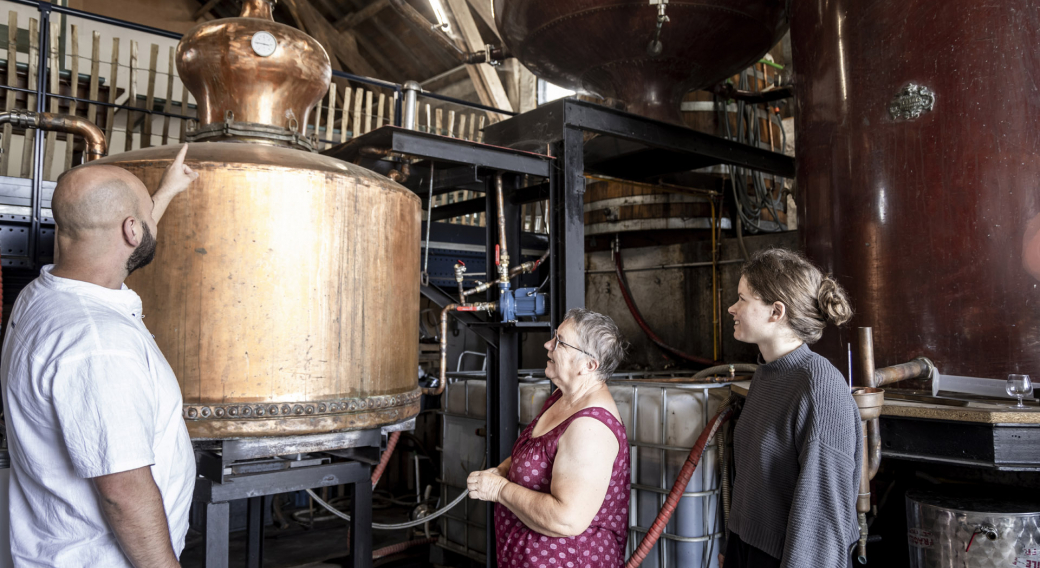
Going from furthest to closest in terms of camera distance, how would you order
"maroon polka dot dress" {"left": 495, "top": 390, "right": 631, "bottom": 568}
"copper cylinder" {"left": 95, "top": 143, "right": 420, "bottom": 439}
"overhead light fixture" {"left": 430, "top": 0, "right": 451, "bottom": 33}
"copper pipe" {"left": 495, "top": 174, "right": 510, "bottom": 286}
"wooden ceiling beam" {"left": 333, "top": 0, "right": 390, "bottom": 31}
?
"wooden ceiling beam" {"left": 333, "top": 0, "right": 390, "bottom": 31}
"overhead light fixture" {"left": 430, "top": 0, "right": 451, "bottom": 33}
"copper pipe" {"left": 495, "top": 174, "right": 510, "bottom": 286}
"copper cylinder" {"left": 95, "top": 143, "right": 420, "bottom": 439}
"maroon polka dot dress" {"left": 495, "top": 390, "right": 631, "bottom": 568}

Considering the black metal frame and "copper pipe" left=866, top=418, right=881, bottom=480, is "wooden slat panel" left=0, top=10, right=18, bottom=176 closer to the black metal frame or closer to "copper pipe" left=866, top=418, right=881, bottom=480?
the black metal frame

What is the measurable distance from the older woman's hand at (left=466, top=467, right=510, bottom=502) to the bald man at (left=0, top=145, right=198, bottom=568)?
0.85 metres

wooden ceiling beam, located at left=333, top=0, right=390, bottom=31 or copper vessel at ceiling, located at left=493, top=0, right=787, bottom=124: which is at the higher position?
wooden ceiling beam, located at left=333, top=0, right=390, bottom=31

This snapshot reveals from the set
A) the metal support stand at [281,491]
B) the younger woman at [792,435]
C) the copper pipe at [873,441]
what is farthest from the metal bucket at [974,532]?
the metal support stand at [281,491]

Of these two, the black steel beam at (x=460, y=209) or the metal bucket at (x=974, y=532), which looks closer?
the metal bucket at (x=974, y=532)

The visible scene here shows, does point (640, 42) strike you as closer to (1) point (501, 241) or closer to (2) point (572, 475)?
(1) point (501, 241)

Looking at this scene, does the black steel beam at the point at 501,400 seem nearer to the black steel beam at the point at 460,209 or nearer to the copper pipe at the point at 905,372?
the black steel beam at the point at 460,209

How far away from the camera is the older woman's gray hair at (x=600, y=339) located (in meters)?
2.25

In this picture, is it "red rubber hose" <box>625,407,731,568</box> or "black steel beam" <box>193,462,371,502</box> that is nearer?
"black steel beam" <box>193,462,371,502</box>

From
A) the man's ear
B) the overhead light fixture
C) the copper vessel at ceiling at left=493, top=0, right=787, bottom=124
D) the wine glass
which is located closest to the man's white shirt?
the man's ear

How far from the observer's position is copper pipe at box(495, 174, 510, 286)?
13.2 ft

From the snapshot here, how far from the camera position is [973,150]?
3051 mm

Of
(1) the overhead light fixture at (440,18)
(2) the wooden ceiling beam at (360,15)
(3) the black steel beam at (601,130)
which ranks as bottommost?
(3) the black steel beam at (601,130)

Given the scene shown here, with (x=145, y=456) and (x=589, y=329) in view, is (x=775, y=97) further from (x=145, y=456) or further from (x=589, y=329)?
(x=145, y=456)
